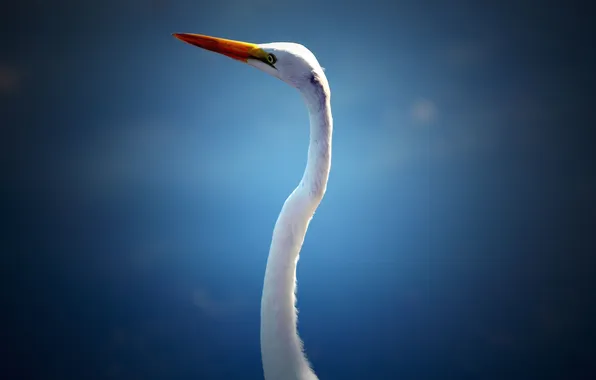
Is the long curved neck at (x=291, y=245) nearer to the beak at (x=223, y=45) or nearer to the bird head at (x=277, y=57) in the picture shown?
the bird head at (x=277, y=57)

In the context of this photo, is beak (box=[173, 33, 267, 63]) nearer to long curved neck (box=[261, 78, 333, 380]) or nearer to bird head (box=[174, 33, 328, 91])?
bird head (box=[174, 33, 328, 91])

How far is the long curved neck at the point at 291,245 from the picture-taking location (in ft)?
3.28

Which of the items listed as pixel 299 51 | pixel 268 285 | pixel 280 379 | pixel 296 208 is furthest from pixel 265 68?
pixel 280 379

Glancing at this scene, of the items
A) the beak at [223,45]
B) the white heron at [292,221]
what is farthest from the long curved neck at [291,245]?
the beak at [223,45]

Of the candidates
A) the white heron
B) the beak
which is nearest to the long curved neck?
the white heron

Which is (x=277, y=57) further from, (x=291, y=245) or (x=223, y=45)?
(x=291, y=245)

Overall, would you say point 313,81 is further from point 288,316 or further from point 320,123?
point 288,316

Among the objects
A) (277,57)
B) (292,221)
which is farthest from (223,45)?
(292,221)

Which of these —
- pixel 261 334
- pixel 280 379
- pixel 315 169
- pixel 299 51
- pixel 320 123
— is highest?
pixel 299 51

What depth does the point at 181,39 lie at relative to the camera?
1166 millimetres

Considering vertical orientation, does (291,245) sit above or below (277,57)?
below

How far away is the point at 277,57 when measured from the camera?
1.06 meters

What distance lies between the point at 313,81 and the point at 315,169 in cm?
25

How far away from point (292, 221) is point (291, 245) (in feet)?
0.23
